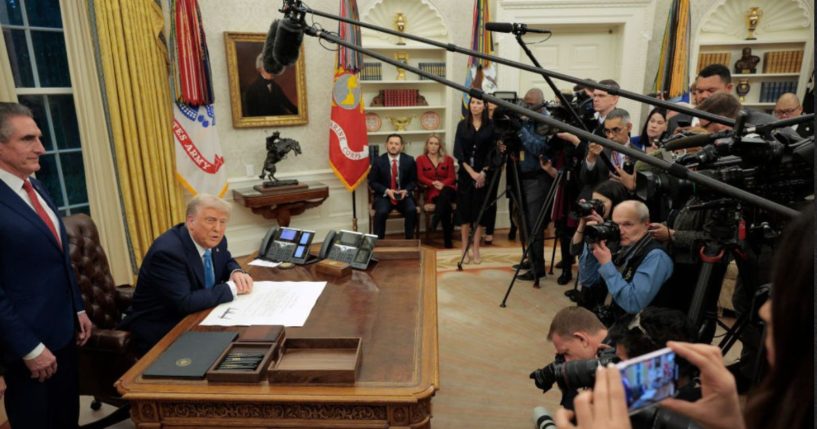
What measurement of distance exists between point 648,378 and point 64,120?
452 centimetres

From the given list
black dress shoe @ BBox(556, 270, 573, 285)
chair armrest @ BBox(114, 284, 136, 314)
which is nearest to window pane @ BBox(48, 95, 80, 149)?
chair armrest @ BBox(114, 284, 136, 314)

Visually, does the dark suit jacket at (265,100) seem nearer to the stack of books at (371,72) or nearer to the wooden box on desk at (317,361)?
the stack of books at (371,72)

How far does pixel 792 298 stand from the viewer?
599 millimetres

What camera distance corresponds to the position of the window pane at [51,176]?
3789 mm

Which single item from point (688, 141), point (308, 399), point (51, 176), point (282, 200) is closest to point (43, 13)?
point (51, 176)

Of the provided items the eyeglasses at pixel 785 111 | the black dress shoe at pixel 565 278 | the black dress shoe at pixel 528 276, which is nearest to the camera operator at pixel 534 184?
the black dress shoe at pixel 528 276

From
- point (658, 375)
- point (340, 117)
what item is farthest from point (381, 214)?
point (658, 375)

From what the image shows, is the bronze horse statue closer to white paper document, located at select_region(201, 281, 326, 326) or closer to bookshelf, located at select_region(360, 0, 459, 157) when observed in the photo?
bookshelf, located at select_region(360, 0, 459, 157)

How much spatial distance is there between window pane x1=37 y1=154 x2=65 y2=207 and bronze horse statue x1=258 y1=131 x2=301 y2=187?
168cm

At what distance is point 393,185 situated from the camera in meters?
5.23

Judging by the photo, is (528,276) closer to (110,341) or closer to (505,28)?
(505,28)

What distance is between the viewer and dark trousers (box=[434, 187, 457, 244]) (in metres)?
5.29

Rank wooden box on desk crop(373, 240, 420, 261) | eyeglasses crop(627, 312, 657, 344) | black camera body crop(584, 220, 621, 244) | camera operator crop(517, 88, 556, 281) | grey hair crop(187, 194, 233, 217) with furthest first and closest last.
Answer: camera operator crop(517, 88, 556, 281) → wooden box on desk crop(373, 240, 420, 261) → black camera body crop(584, 220, 621, 244) → grey hair crop(187, 194, 233, 217) → eyeglasses crop(627, 312, 657, 344)

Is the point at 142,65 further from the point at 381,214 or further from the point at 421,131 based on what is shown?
the point at 421,131
